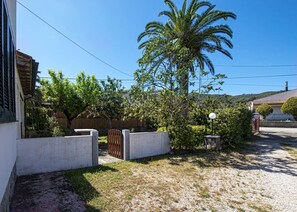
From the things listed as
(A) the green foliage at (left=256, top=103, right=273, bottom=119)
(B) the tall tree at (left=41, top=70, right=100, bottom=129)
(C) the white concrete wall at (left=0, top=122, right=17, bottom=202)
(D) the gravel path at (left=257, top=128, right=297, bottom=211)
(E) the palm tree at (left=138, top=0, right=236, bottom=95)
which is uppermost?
(E) the palm tree at (left=138, top=0, right=236, bottom=95)

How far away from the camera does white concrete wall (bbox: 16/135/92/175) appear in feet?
19.7

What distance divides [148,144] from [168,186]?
12.0 feet

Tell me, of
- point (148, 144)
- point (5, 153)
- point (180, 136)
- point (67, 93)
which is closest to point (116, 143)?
point (148, 144)

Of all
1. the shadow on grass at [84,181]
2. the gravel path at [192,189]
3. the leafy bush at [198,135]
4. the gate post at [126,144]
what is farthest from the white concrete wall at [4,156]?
the leafy bush at [198,135]

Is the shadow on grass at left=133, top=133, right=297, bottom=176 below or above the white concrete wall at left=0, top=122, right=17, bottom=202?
below

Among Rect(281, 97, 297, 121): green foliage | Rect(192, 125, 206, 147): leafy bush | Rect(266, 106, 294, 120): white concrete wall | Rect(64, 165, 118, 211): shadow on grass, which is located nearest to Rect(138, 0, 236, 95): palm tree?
Rect(192, 125, 206, 147): leafy bush

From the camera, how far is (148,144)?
895 centimetres

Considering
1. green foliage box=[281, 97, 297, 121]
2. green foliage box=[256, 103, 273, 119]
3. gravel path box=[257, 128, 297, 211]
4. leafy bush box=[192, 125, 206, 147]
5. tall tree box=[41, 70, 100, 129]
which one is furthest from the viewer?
green foliage box=[256, 103, 273, 119]

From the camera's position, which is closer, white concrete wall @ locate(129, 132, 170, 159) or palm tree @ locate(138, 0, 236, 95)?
white concrete wall @ locate(129, 132, 170, 159)

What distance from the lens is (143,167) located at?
7145mm

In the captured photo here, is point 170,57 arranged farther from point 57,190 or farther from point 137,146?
point 57,190

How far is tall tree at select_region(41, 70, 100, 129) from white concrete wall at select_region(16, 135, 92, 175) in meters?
Result: 7.16

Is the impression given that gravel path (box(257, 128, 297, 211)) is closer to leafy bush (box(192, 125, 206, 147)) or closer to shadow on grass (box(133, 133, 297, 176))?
shadow on grass (box(133, 133, 297, 176))

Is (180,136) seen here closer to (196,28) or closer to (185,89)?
(185,89)
